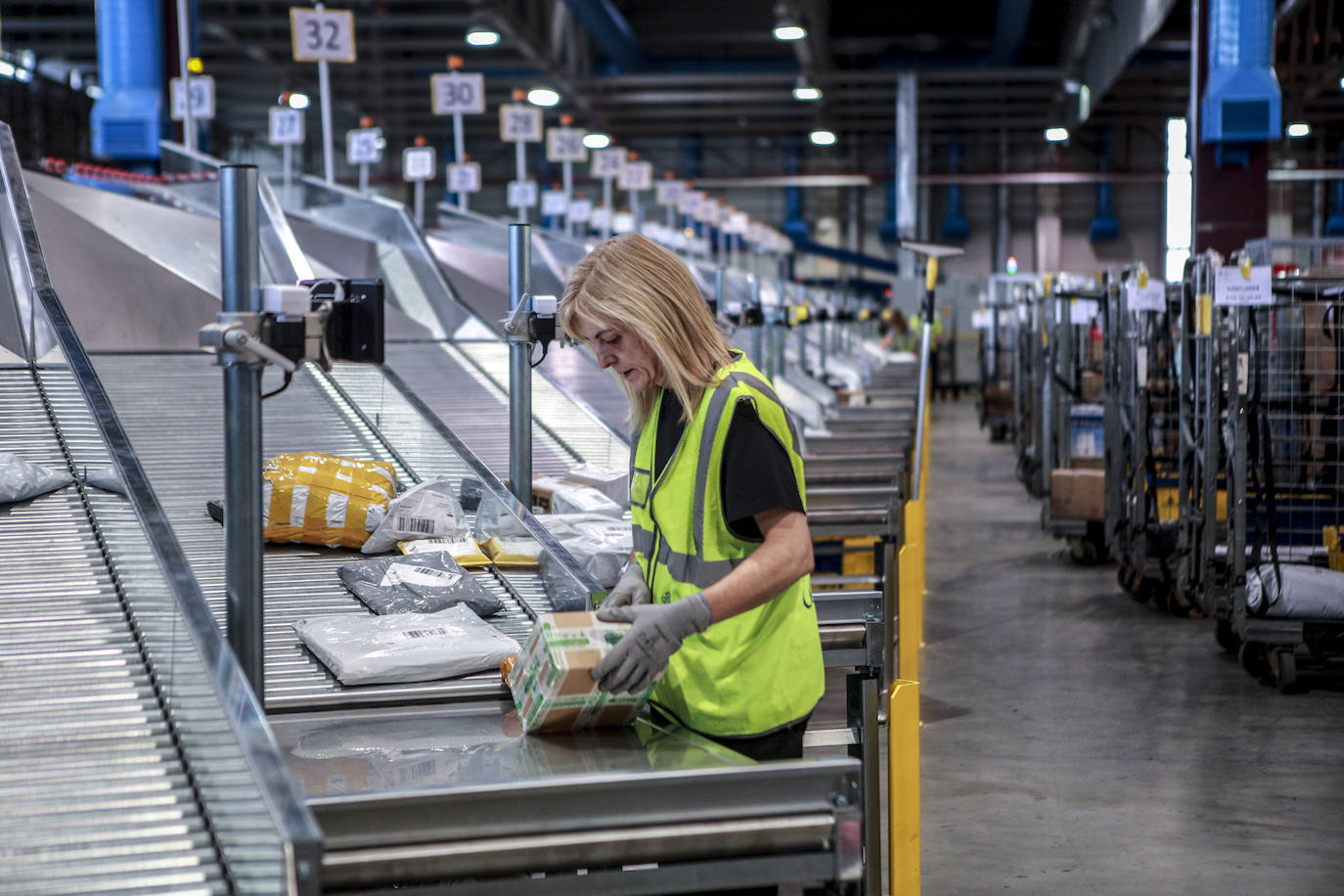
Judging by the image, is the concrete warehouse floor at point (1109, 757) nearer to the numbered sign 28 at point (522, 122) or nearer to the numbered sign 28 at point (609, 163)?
the numbered sign 28 at point (522, 122)

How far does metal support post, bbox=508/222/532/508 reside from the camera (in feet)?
13.1

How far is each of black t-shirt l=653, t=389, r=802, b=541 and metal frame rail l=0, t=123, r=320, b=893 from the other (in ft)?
2.50

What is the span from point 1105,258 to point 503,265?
2386 cm

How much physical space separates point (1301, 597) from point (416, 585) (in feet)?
13.5

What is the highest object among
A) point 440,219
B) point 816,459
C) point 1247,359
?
point 440,219

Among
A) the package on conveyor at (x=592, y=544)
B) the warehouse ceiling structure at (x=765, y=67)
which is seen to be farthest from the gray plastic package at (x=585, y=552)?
the warehouse ceiling structure at (x=765, y=67)

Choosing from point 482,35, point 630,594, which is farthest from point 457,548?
point 482,35

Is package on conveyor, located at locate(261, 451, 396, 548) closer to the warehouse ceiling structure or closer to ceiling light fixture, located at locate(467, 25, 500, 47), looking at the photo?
the warehouse ceiling structure

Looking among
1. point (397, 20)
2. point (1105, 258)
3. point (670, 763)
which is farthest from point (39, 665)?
point (1105, 258)

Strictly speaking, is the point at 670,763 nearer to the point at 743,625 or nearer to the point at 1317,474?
the point at 743,625

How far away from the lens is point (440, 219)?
11.9 metres

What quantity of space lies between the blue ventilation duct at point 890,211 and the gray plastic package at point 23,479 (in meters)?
27.3

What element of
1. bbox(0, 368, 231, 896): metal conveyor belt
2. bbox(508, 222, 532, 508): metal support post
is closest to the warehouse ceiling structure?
bbox(508, 222, 532, 508): metal support post

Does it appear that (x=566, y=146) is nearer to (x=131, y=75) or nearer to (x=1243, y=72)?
(x=131, y=75)
